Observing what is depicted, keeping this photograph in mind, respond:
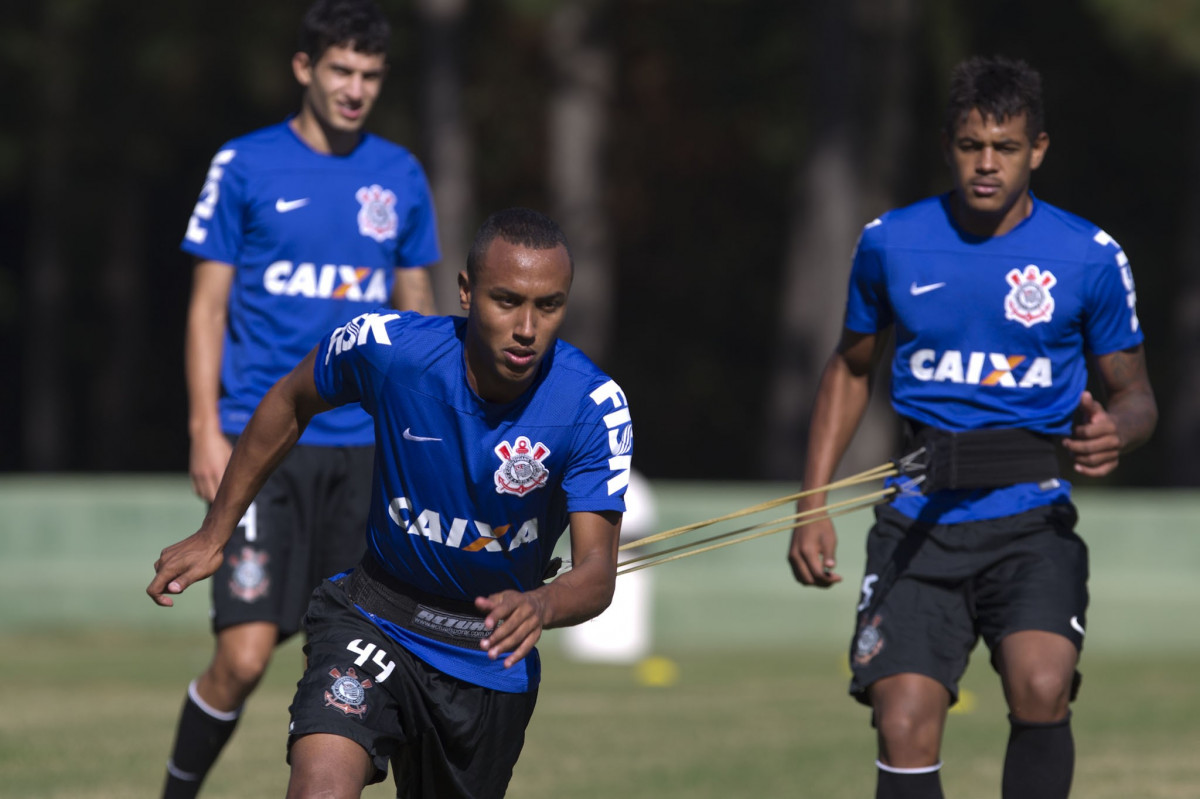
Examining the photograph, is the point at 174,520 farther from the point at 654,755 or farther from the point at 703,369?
the point at 703,369

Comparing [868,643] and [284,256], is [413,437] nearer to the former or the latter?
[868,643]

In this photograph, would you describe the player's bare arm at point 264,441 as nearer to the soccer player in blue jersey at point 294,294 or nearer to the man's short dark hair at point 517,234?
the man's short dark hair at point 517,234

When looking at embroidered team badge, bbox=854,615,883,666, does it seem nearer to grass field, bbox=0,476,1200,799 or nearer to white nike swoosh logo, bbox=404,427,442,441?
white nike swoosh logo, bbox=404,427,442,441

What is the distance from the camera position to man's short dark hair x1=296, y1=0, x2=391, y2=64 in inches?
267

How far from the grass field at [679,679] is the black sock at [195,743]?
4.24 feet

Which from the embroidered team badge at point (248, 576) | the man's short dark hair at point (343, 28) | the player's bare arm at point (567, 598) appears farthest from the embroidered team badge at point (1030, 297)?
the embroidered team badge at point (248, 576)

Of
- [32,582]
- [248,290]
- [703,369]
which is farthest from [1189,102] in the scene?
[248,290]

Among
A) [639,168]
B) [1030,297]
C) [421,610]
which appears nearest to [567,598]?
[421,610]

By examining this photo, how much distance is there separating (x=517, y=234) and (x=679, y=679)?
27.0 feet

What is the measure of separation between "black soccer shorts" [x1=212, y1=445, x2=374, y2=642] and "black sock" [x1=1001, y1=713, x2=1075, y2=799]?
234cm

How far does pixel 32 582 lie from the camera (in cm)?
1523

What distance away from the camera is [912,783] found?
5.64 m

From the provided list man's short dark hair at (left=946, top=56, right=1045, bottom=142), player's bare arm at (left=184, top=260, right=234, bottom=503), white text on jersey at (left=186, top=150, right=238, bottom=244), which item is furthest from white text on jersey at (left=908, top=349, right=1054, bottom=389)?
white text on jersey at (left=186, top=150, right=238, bottom=244)

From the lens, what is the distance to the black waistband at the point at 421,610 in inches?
201
